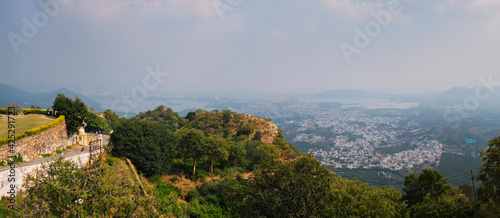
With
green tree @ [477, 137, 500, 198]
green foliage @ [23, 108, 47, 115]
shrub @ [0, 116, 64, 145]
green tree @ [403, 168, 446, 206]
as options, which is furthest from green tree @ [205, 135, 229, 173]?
green tree @ [477, 137, 500, 198]

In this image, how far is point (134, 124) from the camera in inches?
778

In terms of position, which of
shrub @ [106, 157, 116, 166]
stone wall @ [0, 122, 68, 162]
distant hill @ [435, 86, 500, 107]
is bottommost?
shrub @ [106, 157, 116, 166]

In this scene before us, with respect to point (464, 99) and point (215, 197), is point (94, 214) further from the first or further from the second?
point (464, 99)

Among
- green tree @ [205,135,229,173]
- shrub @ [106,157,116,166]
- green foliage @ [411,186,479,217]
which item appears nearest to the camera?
green foliage @ [411,186,479,217]

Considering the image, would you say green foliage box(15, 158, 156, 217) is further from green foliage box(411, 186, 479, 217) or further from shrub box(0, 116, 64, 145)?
green foliage box(411, 186, 479, 217)

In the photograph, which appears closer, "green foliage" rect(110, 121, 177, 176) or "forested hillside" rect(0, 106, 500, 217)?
"forested hillside" rect(0, 106, 500, 217)

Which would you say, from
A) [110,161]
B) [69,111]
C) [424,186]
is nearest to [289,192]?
[110,161]

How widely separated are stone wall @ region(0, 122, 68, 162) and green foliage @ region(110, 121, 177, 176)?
10.8 feet

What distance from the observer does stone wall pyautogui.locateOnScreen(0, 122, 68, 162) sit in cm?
1315

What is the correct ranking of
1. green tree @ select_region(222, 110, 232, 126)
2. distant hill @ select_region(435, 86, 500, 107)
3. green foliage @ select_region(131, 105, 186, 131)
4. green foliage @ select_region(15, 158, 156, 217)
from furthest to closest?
distant hill @ select_region(435, 86, 500, 107)
green foliage @ select_region(131, 105, 186, 131)
green tree @ select_region(222, 110, 232, 126)
green foliage @ select_region(15, 158, 156, 217)

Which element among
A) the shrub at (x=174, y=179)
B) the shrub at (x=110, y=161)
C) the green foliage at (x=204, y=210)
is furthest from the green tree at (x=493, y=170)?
the shrub at (x=110, y=161)

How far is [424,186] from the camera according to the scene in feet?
63.1

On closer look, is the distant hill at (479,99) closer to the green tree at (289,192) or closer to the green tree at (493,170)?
the green tree at (493,170)

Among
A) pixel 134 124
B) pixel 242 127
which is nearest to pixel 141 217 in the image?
pixel 134 124
